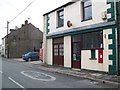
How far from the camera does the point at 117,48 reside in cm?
1580

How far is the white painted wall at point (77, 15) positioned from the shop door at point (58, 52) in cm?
132

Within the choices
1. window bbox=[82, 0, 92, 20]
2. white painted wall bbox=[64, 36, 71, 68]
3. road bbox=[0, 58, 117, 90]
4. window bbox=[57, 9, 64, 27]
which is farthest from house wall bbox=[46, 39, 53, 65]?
road bbox=[0, 58, 117, 90]

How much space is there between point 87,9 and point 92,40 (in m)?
2.71

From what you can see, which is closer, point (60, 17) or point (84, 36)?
point (84, 36)

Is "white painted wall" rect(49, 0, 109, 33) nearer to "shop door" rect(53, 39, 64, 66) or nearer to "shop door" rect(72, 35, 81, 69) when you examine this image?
"shop door" rect(72, 35, 81, 69)

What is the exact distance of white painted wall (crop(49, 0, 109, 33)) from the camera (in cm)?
1758

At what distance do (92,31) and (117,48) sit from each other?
3.15 meters

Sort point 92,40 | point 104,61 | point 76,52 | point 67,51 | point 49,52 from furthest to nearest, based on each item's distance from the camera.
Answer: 1. point 49,52
2. point 67,51
3. point 76,52
4. point 92,40
5. point 104,61

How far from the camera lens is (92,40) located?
18.5m

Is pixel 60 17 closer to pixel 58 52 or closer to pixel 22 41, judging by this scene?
pixel 58 52

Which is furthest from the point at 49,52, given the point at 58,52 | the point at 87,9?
the point at 87,9

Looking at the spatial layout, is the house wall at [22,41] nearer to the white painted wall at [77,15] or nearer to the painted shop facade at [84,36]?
the painted shop facade at [84,36]

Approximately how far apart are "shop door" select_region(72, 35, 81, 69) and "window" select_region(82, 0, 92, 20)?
1.89 m

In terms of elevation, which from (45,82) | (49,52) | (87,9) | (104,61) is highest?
(87,9)
